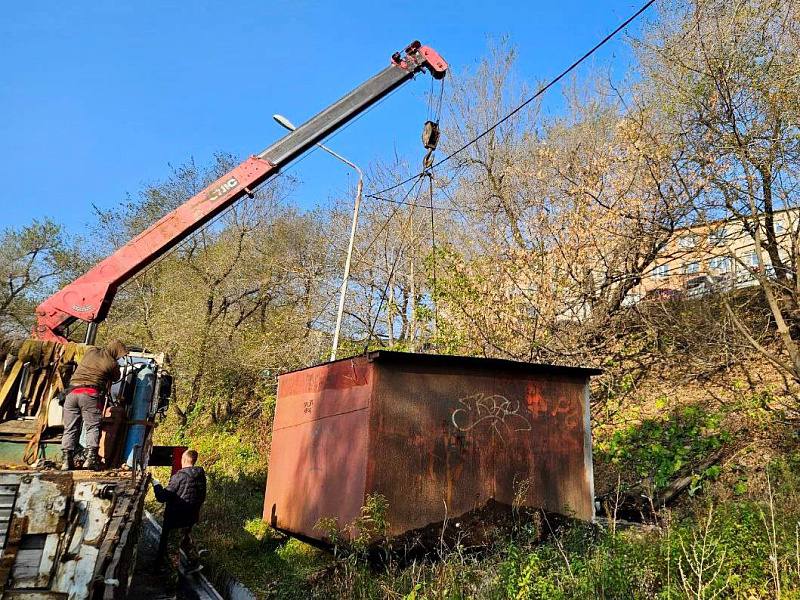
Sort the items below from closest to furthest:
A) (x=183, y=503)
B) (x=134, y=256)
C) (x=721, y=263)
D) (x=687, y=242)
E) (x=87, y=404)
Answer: (x=87, y=404)
(x=183, y=503)
(x=134, y=256)
(x=721, y=263)
(x=687, y=242)

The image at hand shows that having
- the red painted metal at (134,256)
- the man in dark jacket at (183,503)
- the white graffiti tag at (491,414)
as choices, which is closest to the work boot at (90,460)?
the man in dark jacket at (183,503)

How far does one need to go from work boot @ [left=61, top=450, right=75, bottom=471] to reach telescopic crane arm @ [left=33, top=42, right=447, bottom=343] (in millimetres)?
2452

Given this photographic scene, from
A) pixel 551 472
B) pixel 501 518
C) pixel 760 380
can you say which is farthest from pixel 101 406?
pixel 760 380

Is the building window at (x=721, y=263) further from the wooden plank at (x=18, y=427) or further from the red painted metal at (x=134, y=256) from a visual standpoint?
the wooden plank at (x=18, y=427)

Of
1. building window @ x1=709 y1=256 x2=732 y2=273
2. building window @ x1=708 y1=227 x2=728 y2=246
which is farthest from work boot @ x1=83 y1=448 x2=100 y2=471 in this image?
building window @ x1=709 y1=256 x2=732 y2=273

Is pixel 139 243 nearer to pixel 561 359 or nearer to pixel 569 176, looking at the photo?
pixel 561 359

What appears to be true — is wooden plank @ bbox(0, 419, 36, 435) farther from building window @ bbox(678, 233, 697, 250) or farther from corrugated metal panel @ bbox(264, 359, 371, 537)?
building window @ bbox(678, 233, 697, 250)

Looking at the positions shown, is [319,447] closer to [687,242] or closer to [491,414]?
[491,414]

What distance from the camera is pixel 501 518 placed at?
23.2 feet

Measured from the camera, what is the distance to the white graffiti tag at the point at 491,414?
7.18m

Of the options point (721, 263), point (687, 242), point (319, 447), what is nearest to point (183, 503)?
point (319, 447)

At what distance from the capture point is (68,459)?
6.14 m

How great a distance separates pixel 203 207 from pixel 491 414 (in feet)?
17.1

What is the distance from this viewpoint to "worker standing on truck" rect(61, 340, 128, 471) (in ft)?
20.5
